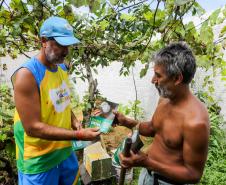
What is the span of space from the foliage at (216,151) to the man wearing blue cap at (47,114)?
8.07ft

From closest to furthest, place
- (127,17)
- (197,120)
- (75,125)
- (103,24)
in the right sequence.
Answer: (197,120)
(75,125)
(103,24)
(127,17)

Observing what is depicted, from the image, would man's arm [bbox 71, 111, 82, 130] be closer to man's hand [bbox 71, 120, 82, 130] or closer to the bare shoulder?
man's hand [bbox 71, 120, 82, 130]

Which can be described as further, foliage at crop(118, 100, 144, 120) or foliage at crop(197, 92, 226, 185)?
foliage at crop(118, 100, 144, 120)

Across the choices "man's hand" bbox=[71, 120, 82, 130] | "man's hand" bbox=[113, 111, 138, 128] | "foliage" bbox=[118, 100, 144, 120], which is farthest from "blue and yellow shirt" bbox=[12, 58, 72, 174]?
"foliage" bbox=[118, 100, 144, 120]

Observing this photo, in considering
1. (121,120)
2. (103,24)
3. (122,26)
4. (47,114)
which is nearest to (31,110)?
(47,114)

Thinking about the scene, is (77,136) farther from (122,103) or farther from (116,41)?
(122,103)

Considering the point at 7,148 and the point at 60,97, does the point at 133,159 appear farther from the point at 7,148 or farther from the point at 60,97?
the point at 7,148

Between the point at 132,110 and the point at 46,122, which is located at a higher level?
the point at 46,122

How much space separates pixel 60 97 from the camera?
2.51 meters

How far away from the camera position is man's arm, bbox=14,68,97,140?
7.10 ft

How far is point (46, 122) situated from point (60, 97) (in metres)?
0.25

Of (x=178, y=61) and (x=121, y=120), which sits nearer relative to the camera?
(x=178, y=61)

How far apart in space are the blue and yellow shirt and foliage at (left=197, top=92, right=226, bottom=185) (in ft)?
8.54

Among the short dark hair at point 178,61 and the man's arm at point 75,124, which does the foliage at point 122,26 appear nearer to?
the short dark hair at point 178,61
